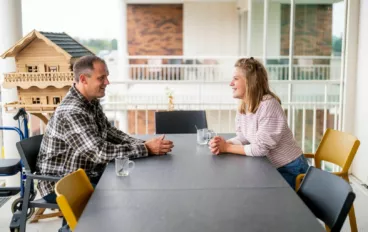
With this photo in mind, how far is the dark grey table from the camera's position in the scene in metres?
1.72

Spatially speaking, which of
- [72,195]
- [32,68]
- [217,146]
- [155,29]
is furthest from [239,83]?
[155,29]

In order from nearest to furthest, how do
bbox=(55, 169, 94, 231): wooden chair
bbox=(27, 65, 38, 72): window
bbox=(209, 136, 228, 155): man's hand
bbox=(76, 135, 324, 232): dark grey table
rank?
bbox=(76, 135, 324, 232): dark grey table → bbox=(55, 169, 94, 231): wooden chair → bbox=(209, 136, 228, 155): man's hand → bbox=(27, 65, 38, 72): window

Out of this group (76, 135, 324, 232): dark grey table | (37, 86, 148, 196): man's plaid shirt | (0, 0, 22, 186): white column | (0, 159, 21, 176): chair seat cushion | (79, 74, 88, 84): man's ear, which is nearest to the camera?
(76, 135, 324, 232): dark grey table

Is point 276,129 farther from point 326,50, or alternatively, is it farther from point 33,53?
point 326,50

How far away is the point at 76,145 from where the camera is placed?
272 centimetres

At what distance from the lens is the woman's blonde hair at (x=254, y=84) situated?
114 inches

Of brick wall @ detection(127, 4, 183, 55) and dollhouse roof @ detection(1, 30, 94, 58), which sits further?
brick wall @ detection(127, 4, 183, 55)

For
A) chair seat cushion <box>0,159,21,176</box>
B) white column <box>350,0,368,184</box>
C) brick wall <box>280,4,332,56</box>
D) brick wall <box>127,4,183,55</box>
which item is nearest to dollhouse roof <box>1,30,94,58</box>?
chair seat cushion <box>0,159,21,176</box>

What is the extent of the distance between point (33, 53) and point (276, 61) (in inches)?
152

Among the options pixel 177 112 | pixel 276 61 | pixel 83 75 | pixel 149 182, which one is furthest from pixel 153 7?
pixel 149 182

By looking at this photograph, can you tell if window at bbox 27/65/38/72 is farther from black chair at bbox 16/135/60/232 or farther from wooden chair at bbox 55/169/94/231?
wooden chair at bbox 55/169/94/231

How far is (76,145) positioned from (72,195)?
72 cm

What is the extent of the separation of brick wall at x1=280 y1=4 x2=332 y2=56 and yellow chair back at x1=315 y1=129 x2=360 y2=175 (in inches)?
100

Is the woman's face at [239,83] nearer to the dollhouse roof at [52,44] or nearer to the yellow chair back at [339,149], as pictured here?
the yellow chair back at [339,149]
